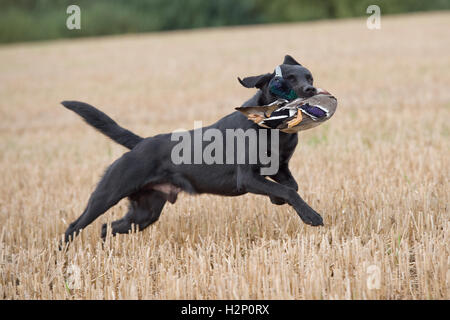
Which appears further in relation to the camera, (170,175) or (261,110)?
(170,175)

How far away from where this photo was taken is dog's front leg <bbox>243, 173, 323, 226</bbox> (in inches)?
149

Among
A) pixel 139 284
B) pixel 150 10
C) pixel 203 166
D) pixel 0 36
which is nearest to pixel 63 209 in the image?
pixel 203 166

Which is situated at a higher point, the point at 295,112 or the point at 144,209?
the point at 295,112

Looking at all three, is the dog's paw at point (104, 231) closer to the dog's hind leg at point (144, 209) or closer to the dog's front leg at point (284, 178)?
the dog's hind leg at point (144, 209)

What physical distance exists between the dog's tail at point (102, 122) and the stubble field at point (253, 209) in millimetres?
763

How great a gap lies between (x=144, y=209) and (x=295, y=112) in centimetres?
164

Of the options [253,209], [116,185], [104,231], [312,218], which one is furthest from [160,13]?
[312,218]

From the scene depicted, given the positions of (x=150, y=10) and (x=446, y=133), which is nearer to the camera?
(x=446, y=133)

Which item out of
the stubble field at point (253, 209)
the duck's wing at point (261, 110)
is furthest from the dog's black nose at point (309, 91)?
the stubble field at point (253, 209)

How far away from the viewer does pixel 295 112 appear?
3.66 metres

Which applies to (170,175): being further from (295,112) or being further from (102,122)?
(295,112)

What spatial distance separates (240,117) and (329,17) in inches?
1685

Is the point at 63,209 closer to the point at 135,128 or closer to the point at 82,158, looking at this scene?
the point at 82,158

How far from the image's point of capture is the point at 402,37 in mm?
21266
